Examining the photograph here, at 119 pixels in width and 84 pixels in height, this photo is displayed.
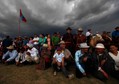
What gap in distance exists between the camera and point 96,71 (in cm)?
812

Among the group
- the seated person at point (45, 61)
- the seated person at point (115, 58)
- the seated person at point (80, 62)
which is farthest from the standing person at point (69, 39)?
the seated person at point (115, 58)

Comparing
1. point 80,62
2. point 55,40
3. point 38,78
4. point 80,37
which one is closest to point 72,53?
point 80,37

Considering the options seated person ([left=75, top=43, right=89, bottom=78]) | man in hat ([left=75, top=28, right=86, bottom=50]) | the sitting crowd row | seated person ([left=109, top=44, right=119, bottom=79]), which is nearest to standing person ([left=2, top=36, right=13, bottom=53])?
the sitting crowd row

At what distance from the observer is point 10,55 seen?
1188 cm

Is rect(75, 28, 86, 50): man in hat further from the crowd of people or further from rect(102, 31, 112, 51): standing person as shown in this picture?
rect(102, 31, 112, 51): standing person

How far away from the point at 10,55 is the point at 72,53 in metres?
5.55

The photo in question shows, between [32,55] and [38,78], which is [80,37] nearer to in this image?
[32,55]

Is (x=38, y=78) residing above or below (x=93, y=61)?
below

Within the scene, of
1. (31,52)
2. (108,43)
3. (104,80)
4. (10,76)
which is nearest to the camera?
(104,80)

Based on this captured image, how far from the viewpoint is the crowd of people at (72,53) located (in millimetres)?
8164

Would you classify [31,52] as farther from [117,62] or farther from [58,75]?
[117,62]

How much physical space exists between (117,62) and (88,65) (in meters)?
1.83

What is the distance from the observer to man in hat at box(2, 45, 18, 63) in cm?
1169

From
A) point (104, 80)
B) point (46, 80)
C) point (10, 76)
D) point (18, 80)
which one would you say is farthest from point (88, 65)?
point (10, 76)
